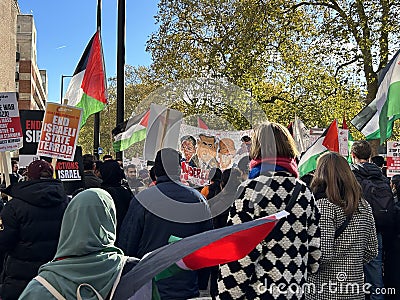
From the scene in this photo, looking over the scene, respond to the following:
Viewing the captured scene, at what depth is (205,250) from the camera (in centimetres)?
218

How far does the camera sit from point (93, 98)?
8977 mm

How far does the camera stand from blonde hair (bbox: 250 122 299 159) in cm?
329

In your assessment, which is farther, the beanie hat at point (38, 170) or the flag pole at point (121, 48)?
the flag pole at point (121, 48)

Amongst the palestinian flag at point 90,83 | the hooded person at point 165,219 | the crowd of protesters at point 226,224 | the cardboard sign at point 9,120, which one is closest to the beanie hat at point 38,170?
the crowd of protesters at point 226,224

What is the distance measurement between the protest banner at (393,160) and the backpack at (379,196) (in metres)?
4.61

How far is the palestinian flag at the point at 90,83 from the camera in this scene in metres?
8.83

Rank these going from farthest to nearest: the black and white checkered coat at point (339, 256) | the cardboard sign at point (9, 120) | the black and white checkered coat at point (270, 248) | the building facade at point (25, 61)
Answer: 1. the building facade at point (25, 61)
2. the cardboard sign at point (9, 120)
3. the black and white checkered coat at point (339, 256)
4. the black and white checkered coat at point (270, 248)

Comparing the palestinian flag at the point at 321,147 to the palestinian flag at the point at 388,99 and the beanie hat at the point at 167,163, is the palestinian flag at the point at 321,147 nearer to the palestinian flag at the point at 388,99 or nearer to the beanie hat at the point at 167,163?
the palestinian flag at the point at 388,99

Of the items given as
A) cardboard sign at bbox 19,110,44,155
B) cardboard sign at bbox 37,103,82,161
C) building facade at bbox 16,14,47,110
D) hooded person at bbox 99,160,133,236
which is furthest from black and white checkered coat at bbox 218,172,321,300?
building facade at bbox 16,14,47,110

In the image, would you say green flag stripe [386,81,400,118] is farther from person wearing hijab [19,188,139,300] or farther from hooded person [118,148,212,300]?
person wearing hijab [19,188,139,300]

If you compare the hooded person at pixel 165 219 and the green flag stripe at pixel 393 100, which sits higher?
the green flag stripe at pixel 393 100

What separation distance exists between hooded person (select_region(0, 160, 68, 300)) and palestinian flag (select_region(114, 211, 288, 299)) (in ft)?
8.31

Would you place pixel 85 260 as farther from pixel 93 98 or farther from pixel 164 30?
pixel 164 30

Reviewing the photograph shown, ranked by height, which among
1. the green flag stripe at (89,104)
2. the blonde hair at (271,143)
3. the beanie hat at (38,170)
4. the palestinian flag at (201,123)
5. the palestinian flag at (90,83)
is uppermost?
the palestinian flag at (90,83)
